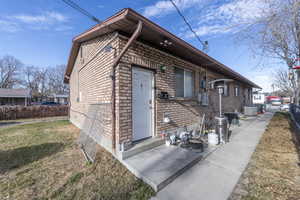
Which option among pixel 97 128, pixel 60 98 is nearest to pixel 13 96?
pixel 60 98

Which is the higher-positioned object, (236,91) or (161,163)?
(236,91)

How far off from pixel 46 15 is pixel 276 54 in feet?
33.9

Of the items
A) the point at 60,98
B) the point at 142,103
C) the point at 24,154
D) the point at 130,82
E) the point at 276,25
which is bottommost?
the point at 24,154

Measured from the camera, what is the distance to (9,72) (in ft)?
117

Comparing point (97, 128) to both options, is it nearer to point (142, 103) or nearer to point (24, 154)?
point (142, 103)

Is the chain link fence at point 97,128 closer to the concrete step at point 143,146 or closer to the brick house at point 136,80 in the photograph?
the brick house at point 136,80

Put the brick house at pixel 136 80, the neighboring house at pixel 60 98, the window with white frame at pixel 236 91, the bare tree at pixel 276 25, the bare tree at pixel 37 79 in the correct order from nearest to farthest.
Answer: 1. the brick house at pixel 136 80
2. the bare tree at pixel 276 25
3. the window with white frame at pixel 236 91
4. the neighboring house at pixel 60 98
5. the bare tree at pixel 37 79

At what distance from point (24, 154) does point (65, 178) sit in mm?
2308

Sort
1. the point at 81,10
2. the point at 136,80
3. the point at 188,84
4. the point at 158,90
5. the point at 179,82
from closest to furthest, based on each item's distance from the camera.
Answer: the point at 81,10 < the point at 136,80 < the point at 158,90 < the point at 179,82 < the point at 188,84

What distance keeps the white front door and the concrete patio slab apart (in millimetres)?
614

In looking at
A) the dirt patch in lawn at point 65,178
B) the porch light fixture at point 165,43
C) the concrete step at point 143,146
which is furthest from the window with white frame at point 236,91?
the dirt patch in lawn at point 65,178

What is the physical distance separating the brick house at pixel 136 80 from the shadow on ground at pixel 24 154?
→ 4.14ft

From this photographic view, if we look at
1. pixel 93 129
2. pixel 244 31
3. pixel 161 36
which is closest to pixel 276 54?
pixel 244 31

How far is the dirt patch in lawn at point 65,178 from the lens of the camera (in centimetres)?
217
